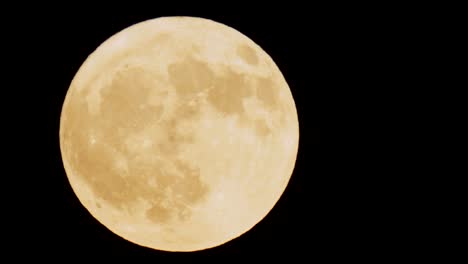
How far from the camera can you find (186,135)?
521cm

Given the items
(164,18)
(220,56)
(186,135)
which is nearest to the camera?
(186,135)

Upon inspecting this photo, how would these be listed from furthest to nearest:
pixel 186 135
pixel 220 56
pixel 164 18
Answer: pixel 164 18
pixel 220 56
pixel 186 135

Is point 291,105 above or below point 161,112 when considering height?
above

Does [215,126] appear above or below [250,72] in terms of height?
below

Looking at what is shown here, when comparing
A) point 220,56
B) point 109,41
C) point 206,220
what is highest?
point 109,41

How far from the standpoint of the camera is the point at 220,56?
5.56m

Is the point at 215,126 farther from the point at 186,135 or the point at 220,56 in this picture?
the point at 220,56

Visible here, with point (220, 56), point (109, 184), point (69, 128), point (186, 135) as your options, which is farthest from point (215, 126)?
point (69, 128)

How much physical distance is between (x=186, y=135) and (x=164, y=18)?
4.76 ft

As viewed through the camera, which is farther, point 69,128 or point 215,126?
point 69,128

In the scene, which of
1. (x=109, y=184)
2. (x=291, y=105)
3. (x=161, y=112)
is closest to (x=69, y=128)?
(x=109, y=184)

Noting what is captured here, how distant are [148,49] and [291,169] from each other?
2017 millimetres

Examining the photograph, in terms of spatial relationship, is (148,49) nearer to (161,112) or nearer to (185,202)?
(161,112)

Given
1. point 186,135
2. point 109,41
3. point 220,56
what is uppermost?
point 109,41
